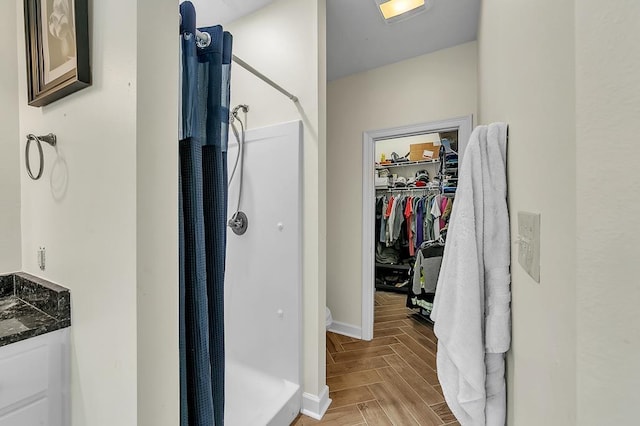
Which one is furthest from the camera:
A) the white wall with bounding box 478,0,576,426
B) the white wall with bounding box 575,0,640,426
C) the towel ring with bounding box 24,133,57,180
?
the towel ring with bounding box 24,133,57,180

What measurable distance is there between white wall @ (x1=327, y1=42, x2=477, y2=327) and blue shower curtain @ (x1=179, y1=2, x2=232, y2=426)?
1.72 m

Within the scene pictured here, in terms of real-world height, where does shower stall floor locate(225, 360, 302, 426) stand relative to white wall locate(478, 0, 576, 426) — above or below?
below

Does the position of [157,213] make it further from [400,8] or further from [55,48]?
[400,8]

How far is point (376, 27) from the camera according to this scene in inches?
77.2

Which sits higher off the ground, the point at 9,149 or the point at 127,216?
the point at 9,149

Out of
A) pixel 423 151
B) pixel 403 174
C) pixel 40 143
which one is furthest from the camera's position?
pixel 403 174

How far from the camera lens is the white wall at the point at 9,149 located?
1.20m

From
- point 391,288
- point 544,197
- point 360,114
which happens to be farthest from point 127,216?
point 391,288

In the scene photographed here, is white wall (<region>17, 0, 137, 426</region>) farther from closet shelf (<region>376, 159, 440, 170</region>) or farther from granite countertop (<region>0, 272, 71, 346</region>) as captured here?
closet shelf (<region>376, 159, 440, 170</region>)

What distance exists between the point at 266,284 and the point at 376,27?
212 cm

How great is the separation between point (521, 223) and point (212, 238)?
1.00 meters

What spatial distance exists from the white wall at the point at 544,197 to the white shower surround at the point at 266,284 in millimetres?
1133

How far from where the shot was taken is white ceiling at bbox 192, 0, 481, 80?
1.76m

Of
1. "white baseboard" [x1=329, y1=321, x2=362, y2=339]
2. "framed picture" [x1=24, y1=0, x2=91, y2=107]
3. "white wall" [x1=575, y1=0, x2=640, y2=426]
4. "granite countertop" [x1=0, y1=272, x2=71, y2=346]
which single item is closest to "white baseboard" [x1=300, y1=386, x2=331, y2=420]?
"white baseboard" [x1=329, y1=321, x2=362, y2=339]
